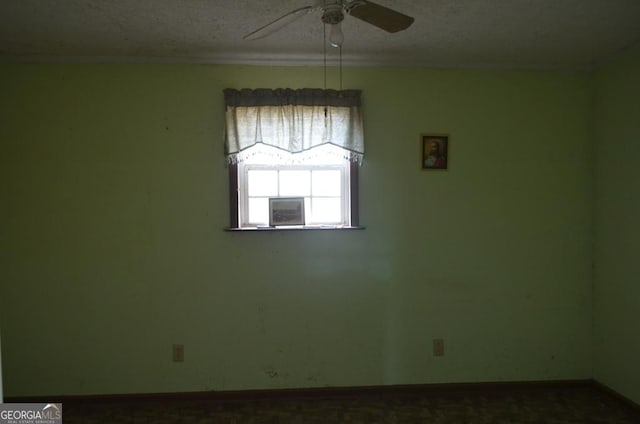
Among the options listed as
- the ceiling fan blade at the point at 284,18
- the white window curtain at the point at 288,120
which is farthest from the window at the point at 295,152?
the ceiling fan blade at the point at 284,18

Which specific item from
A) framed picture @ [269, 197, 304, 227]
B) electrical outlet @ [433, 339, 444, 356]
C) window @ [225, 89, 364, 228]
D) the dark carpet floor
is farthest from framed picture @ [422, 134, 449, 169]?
the dark carpet floor

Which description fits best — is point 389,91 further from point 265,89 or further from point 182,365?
point 182,365

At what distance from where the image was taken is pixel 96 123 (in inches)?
94.3

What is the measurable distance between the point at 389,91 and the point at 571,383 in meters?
2.46

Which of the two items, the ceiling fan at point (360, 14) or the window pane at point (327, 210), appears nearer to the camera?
the ceiling fan at point (360, 14)

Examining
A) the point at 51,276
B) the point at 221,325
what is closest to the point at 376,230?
the point at 221,325

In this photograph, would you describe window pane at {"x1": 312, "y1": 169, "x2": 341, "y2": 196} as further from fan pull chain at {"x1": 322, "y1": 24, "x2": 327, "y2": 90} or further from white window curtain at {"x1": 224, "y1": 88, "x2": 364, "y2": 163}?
fan pull chain at {"x1": 322, "y1": 24, "x2": 327, "y2": 90}

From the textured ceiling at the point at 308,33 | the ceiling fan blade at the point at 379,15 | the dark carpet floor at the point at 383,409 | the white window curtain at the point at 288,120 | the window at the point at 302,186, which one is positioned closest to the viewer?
the ceiling fan blade at the point at 379,15

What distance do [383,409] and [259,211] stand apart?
61.2 inches

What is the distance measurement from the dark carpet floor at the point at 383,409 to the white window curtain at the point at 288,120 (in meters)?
1.66

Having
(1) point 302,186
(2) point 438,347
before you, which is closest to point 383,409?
(2) point 438,347

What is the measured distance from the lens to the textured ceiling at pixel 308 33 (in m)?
1.82

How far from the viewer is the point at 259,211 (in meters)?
2.51

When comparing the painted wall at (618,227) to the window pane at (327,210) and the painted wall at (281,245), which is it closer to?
the painted wall at (281,245)
